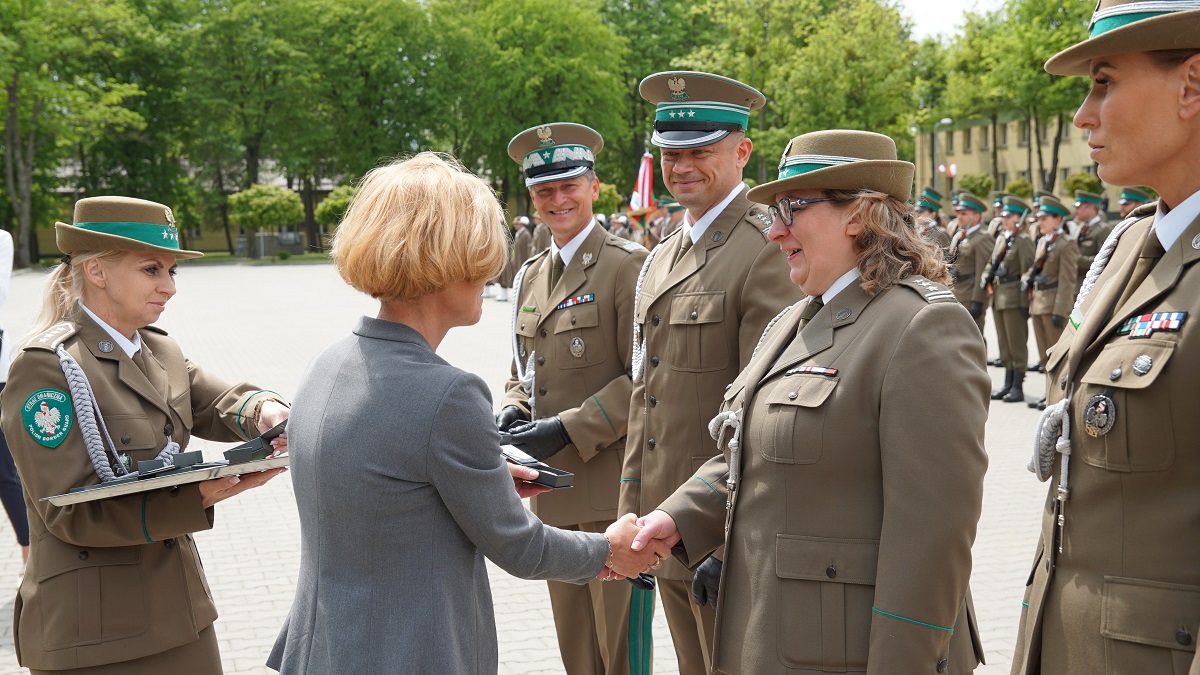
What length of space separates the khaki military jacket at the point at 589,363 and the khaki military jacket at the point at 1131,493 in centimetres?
237

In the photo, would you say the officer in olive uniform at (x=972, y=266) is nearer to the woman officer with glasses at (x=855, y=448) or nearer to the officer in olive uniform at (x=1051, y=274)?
the officer in olive uniform at (x=1051, y=274)

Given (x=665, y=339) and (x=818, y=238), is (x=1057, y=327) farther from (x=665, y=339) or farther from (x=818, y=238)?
(x=818, y=238)

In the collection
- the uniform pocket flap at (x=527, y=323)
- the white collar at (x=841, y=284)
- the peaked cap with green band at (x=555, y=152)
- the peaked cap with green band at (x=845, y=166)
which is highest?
the peaked cap with green band at (x=555, y=152)

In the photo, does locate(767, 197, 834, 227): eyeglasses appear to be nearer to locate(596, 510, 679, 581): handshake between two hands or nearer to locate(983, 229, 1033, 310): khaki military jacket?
locate(596, 510, 679, 581): handshake between two hands

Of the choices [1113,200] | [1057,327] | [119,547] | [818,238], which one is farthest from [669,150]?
[1113,200]

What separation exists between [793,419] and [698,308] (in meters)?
1.23

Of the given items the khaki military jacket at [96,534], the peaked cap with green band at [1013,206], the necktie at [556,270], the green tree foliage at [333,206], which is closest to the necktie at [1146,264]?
the khaki military jacket at [96,534]

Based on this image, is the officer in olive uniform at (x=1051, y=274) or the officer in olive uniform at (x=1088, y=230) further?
the officer in olive uniform at (x=1088, y=230)

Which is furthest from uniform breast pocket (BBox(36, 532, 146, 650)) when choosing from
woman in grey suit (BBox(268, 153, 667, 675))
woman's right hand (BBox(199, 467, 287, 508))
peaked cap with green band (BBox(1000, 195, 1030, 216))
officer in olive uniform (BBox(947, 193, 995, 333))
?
officer in olive uniform (BBox(947, 193, 995, 333))

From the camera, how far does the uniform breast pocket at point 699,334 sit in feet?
12.2

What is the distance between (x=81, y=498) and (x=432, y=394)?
3.75 feet

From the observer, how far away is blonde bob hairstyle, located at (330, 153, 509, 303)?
2.38 meters

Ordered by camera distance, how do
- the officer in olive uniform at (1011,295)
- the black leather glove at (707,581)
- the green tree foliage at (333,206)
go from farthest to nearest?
the green tree foliage at (333,206)
the officer in olive uniform at (1011,295)
the black leather glove at (707,581)

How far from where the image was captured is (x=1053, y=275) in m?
12.9
